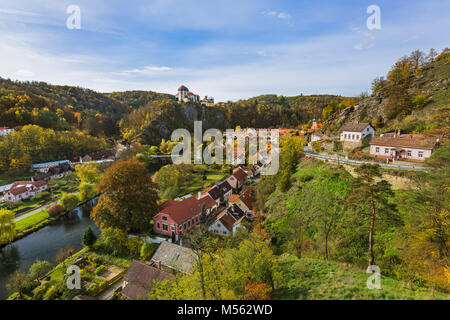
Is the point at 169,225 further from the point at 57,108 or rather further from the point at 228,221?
the point at 57,108

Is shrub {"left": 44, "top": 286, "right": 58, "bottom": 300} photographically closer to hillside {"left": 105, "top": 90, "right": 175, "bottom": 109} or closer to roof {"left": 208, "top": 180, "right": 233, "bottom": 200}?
roof {"left": 208, "top": 180, "right": 233, "bottom": 200}

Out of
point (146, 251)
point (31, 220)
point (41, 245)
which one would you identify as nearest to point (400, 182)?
point (146, 251)

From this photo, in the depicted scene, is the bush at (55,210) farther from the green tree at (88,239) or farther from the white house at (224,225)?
the white house at (224,225)

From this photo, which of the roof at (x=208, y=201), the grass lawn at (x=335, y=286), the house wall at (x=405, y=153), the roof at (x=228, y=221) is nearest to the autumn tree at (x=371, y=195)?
the grass lawn at (x=335, y=286)

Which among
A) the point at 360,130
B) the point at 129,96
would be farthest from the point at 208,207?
the point at 129,96

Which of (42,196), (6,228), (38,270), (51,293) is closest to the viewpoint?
(51,293)
